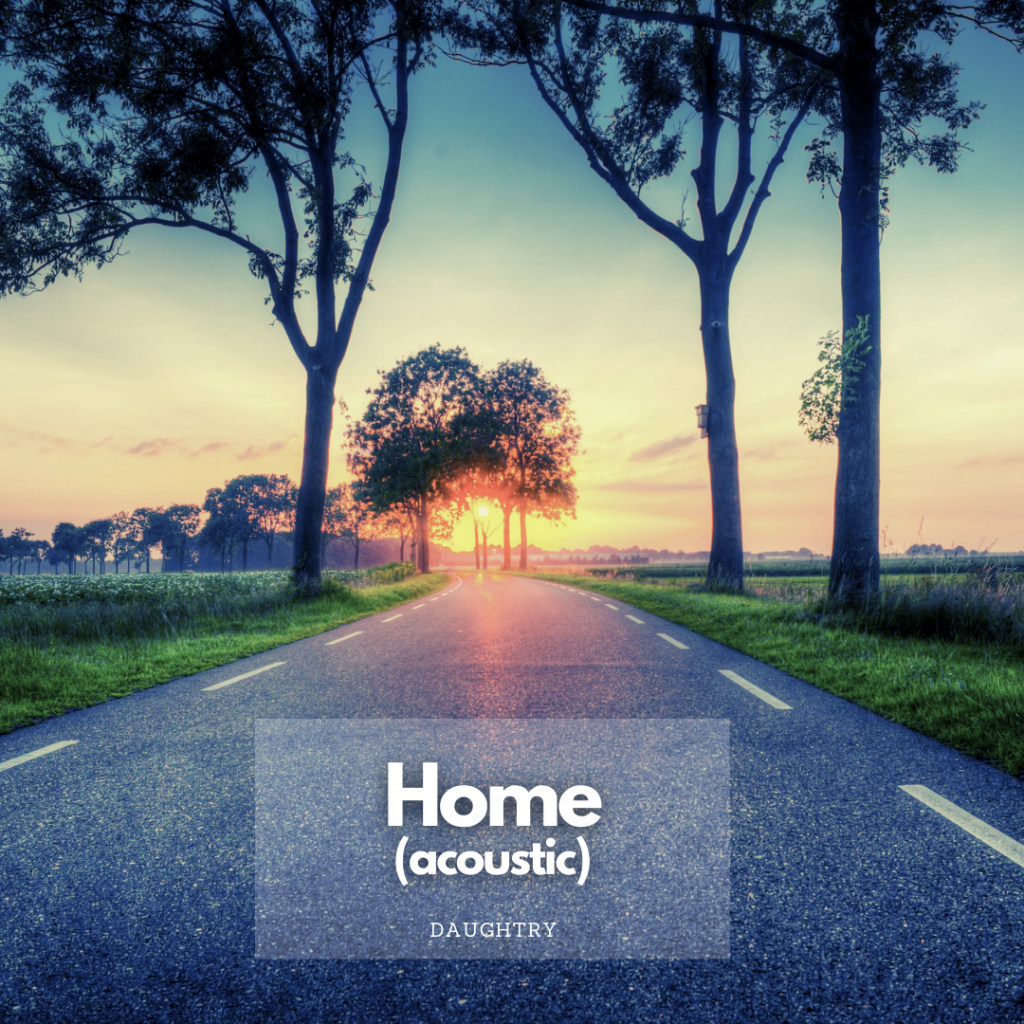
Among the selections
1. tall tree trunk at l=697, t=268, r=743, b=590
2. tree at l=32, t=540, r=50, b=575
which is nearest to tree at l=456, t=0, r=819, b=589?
tall tree trunk at l=697, t=268, r=743, b=590

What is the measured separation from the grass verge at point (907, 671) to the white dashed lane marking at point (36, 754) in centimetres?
556

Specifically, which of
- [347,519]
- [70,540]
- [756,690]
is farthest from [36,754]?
[70,540]

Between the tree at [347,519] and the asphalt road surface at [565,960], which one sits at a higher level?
the tree at [347,519]

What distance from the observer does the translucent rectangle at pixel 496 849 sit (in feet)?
6.43

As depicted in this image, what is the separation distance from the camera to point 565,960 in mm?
1849

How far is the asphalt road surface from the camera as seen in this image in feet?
5.48

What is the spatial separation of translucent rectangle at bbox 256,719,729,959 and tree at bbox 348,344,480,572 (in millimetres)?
30029

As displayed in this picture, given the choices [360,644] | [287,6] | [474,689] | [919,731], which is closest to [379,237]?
[287,6]

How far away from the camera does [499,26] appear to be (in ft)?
48.3

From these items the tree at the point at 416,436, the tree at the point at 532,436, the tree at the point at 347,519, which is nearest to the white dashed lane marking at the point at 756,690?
the tree at the point at 416,436

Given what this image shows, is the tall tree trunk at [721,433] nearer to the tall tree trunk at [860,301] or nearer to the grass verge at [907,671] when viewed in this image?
the grass verge at [907,671]

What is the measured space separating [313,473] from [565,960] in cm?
1475

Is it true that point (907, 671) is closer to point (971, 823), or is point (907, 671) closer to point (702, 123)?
point (971, 823)

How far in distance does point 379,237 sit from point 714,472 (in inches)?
417
